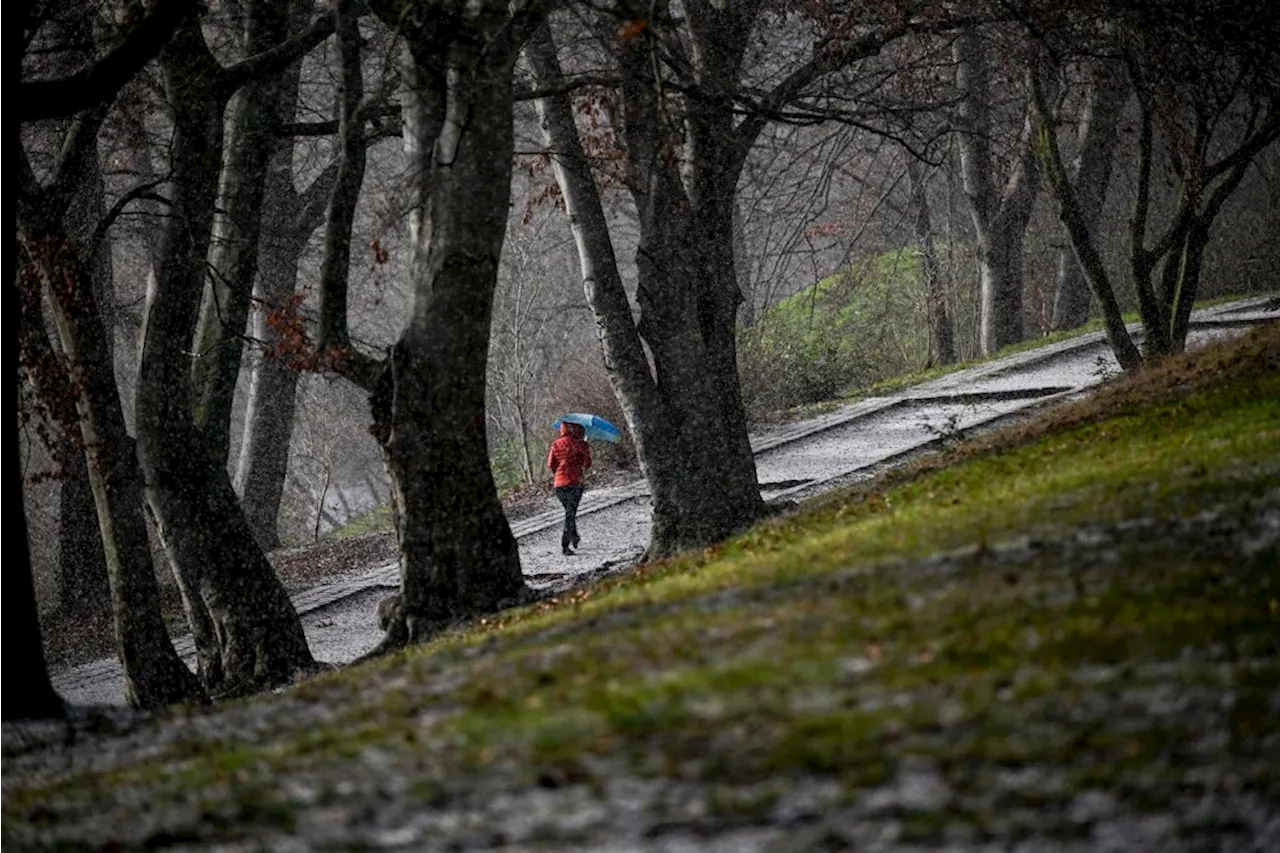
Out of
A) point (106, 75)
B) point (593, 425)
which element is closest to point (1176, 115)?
point (593, 425)

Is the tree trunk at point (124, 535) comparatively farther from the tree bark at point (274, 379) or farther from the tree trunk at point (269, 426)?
the tree trunk at point (269, 426)

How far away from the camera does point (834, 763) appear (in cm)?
530

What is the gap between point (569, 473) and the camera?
1856 cm

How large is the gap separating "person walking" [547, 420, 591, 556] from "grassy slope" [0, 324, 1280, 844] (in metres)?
9.02

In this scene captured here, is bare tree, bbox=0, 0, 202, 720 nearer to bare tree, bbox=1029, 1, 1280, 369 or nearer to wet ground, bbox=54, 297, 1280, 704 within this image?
wet ground, bbox=54, 297, 1280, 704

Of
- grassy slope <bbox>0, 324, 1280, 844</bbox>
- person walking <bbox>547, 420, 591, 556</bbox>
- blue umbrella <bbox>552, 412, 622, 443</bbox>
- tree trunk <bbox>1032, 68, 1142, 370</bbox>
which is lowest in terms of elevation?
grassy slope <bbox>0, 324, 1280, 844</bbox>

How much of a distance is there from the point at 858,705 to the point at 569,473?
12915 millimetres

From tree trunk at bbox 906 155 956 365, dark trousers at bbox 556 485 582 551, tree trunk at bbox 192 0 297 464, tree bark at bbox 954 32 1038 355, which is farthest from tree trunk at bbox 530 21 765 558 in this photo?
tree trunk at bbox 906 155 956 365

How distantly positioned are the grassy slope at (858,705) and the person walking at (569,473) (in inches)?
355

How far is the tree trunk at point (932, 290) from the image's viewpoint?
30.4 m

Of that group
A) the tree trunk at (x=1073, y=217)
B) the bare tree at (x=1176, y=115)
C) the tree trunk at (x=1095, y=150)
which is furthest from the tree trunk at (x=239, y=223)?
the tree trunk at (x=1095, y=150)

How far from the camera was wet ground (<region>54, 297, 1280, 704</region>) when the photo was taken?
17234 mm

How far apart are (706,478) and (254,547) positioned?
406cm

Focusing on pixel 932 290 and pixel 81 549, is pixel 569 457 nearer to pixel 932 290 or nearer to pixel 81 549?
pixel 81 549
